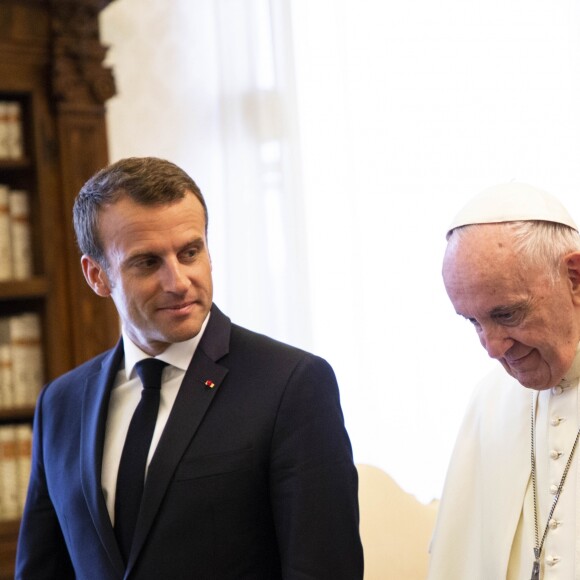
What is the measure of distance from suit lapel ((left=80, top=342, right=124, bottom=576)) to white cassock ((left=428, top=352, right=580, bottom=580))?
72cm

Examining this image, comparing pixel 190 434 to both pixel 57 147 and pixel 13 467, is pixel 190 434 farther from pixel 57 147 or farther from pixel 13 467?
pixel 57 147

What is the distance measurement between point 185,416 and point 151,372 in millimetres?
154

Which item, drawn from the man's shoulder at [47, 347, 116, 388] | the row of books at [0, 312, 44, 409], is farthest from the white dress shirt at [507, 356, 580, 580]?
the row of books at [0, 312, 44, 409]

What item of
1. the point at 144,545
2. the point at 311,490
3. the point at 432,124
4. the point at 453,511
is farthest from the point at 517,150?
the point at 144,545

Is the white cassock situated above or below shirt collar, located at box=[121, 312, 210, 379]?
below

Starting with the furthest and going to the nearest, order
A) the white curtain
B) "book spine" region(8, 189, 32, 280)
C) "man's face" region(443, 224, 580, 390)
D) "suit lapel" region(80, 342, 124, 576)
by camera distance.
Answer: "book spine" region(8, 189, 32, 280)
the white curtain
"suit lapel" region(80, 342, 124, 576)
"man's face" region(443, 224, 580, 390)

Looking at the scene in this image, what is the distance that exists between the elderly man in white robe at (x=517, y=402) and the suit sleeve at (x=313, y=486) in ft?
0.96

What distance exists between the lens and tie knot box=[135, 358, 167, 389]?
217cm

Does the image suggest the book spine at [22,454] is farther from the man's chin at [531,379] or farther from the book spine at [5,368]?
the man's chin at [531,379]

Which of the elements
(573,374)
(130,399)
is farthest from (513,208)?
(130,399)

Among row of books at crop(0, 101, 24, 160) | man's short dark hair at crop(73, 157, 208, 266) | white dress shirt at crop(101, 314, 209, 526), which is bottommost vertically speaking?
white dress shirt at crop(101, 314, 209, 526)

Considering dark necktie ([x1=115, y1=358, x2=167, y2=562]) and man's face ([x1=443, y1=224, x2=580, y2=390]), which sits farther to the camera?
dark necktie ([x1=115, y1=358, x2=167, y2=562])

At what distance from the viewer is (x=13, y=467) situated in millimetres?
4105

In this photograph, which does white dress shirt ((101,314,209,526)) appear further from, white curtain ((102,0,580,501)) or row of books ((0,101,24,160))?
row of books ((0,101,24,160))
